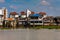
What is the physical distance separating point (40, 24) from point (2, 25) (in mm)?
11005

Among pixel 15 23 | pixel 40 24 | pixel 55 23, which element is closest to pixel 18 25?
pixel 15 23

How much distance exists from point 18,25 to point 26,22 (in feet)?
10.8

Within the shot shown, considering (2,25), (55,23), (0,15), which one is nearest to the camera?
(2,25)

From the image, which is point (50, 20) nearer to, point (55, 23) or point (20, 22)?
point (55, 23)

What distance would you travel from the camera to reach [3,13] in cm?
7812

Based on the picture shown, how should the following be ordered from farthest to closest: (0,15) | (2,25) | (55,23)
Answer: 1. (0,15)
2. (55,23)
3. (2,25)

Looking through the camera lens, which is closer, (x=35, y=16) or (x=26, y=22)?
(x=26, y=22)

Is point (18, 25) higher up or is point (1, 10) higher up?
point (1, 10)

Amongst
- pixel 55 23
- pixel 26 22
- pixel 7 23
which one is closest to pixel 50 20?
pixel 55 23

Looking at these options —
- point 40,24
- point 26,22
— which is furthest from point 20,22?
point 40,24

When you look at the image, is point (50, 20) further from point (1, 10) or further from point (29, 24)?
point (1, 10)

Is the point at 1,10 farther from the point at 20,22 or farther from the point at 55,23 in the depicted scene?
the point at 55,23

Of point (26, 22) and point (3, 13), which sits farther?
point (3, 13)

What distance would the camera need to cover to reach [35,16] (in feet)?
242
